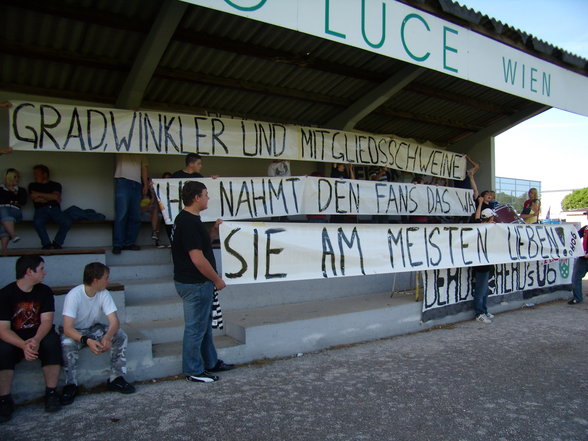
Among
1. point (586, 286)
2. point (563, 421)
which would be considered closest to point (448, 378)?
point (563, 421)

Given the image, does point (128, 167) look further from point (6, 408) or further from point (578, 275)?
point (578, 275)

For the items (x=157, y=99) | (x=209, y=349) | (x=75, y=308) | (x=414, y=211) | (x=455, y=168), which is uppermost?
(x=157, y=99)

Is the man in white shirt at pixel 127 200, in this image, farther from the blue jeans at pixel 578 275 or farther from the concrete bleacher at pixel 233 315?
the blue jeans at pixel 578 275

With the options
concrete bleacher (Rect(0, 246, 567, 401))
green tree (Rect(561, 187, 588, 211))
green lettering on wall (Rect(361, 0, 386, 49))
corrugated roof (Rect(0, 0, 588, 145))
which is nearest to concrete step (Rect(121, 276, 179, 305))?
concrete bleacher (Rect(0, 246, 567, 401))

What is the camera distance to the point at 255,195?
23.2 ft

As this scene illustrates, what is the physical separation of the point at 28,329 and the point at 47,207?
11.0 ft

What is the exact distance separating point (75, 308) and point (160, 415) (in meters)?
1.20

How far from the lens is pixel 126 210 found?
6.80 metres

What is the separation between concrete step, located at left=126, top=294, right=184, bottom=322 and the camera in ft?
17.4

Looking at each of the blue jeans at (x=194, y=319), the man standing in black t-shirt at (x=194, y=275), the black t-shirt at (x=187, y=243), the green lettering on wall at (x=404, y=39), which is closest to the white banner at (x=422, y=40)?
the green lettering on wall at (x=404, y=39)

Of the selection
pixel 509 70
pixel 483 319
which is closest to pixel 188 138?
pixel 509 70

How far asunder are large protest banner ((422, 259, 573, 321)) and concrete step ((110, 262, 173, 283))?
365 centimetres

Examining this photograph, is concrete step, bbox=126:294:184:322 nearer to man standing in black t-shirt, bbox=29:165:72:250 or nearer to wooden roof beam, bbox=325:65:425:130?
man standing in black t-shirt, bbox=29:165:72:250

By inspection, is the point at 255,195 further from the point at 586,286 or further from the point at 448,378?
the point at 586,286
